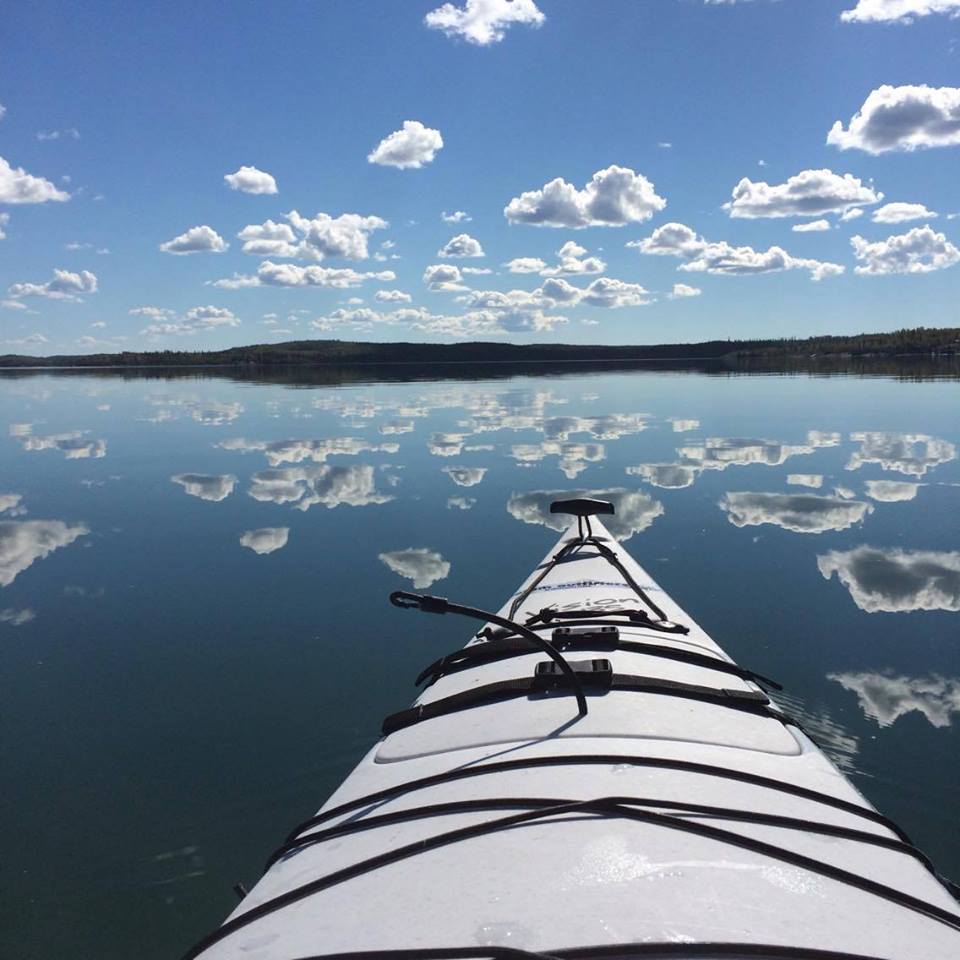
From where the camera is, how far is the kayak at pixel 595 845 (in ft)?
5.94

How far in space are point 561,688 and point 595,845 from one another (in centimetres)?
131

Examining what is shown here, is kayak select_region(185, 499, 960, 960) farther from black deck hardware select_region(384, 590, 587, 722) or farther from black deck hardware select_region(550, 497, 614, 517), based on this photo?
black deck hardware select_region(550, 497, 614, 517)

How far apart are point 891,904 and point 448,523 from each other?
8.61 m

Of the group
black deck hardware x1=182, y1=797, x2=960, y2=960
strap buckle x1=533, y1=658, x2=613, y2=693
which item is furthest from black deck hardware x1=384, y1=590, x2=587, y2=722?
black deck hardware x1=182, y1=797, x2=960, y2=960

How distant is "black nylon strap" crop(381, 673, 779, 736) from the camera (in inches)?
133

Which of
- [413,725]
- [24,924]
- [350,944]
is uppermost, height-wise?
[350,944]

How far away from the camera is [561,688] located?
11.3 ft

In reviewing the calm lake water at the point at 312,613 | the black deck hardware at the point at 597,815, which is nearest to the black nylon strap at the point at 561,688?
the black deck hardware at the point at 597,815

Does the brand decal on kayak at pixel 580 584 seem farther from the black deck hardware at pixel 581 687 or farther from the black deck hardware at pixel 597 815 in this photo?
the black deck hardware at pixel 597 815

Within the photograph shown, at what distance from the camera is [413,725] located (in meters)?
3.53

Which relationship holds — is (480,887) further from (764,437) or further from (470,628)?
(764,437)

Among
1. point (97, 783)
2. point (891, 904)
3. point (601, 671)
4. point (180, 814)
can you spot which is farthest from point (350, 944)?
point (97, 783)

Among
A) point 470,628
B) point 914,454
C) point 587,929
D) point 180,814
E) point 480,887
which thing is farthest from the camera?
point 914,454

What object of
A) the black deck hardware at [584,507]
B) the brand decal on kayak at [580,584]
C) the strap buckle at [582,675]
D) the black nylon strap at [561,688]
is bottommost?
the brand decal on kayak at [580,584]
